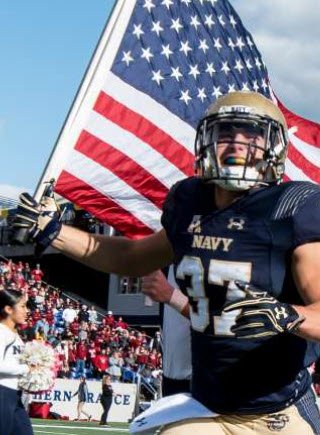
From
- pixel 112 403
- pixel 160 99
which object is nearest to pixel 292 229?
pixel 160 99

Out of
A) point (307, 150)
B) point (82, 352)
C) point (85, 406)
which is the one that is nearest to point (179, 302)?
point (307, 150)

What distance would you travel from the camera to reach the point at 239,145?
12.2 feet

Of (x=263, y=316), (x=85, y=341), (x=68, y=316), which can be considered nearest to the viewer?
(x=263, y=316)

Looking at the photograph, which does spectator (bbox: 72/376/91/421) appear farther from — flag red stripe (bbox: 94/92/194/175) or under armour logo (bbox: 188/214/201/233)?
under armour logo (bbox: 188/214/201/233)

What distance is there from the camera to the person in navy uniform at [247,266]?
11.5ft

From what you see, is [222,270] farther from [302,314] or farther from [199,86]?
[199,86]

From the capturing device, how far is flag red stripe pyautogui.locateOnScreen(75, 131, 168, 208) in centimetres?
847

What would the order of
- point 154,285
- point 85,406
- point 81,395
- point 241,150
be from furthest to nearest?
point 85,406 → point 81,395 → point 154,285 → point 241,150

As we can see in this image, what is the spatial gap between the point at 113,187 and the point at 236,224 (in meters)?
5.00

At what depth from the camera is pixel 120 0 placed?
8.45 m

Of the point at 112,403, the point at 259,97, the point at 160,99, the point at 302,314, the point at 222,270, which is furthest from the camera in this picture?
the point at 112,403

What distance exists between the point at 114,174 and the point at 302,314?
529 centimetres

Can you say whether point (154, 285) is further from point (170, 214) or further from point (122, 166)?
point (122, 166)

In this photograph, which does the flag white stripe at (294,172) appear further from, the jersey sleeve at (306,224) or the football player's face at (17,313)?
the jersey sleeve at (306,224)
